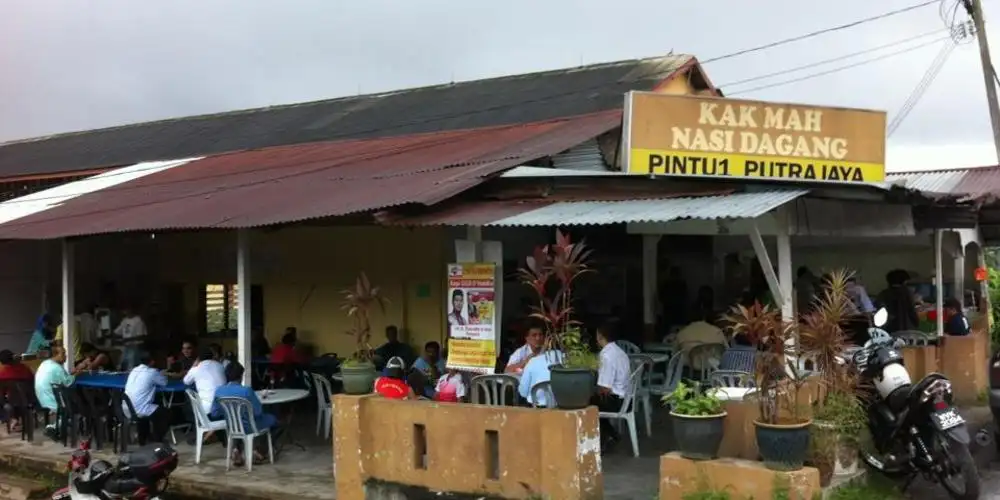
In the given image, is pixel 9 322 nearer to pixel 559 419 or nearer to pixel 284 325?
pixel 284 325

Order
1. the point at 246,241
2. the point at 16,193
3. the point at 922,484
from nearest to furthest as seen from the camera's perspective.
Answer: the point at 922,484 < the point at 246,241 < the point at 16,193

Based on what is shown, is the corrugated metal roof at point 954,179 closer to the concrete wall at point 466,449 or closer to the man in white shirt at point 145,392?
the concrete wall at point 466,449

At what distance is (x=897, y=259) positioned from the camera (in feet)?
49.4

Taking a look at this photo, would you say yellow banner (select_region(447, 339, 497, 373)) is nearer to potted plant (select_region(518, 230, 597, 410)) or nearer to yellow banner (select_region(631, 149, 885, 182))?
potted plant (select_region(518, 230, 597, 410))

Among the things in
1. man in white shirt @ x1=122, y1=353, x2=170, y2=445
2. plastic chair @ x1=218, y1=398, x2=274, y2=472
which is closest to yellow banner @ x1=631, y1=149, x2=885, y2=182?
plastic chair @ x1=218, y1=398, x2=274, y2=472

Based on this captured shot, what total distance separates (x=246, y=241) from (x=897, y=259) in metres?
10.8

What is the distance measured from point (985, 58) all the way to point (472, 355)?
44.3 ft

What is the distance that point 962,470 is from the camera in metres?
6.07

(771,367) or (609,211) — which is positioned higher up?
(609,211)

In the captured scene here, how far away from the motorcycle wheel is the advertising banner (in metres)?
3.53

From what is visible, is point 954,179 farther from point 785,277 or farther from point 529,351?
point 529,351

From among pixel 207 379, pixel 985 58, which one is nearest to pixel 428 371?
pixel 207 379

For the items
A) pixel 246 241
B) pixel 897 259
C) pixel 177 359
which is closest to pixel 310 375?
pixel 177 359

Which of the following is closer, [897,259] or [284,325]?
[284,325]
